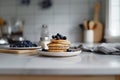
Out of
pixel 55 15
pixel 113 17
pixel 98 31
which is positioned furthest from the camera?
pixel 55 15

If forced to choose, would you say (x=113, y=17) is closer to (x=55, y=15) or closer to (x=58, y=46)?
(x=55, y=15)

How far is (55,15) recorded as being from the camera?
212 cm

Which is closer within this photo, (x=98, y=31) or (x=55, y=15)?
(x=98, y=31)

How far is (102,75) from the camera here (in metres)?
0.54

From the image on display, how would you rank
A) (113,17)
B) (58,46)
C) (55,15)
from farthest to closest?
(55,15) → (113,17) → (58,46)

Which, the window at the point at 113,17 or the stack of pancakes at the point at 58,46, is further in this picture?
the window at the point at 113,17

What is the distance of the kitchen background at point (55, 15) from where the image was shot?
2105 mm

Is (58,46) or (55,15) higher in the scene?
(55,15)

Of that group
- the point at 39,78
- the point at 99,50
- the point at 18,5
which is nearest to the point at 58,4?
the point at 18,5

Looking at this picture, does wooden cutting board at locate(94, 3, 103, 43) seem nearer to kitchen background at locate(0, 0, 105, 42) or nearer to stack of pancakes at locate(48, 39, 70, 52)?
kitchen background at locate(0, 0, 105, 42)

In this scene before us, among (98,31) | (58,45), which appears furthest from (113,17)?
(58,45)

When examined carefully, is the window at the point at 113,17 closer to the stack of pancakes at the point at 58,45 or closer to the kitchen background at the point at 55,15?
the kitchen background at the point at 55,15

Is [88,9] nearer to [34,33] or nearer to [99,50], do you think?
[34,33]

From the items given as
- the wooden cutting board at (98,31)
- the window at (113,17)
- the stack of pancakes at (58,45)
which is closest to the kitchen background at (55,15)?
the wooden cutting board at (98,31)
